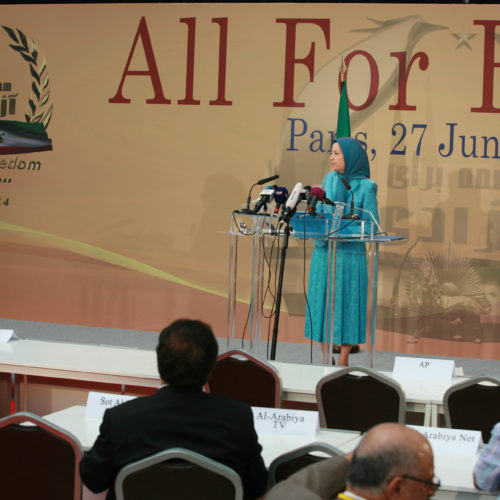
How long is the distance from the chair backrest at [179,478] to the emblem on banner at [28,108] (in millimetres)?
5968

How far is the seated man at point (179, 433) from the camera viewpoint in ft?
6.03

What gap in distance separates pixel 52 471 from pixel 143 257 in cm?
514

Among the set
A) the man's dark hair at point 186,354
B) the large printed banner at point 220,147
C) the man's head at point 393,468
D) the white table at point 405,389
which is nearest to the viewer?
the man's head at point 393,468

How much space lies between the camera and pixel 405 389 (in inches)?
120

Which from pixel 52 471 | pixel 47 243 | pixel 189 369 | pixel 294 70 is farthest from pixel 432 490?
pixel 47 243

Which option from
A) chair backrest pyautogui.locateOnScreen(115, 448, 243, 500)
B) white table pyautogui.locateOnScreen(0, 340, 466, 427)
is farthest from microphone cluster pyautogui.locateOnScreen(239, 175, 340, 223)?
chair backrest pyautogui.locateOnScreen(115, 448, 243, 500)

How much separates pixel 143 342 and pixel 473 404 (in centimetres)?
432

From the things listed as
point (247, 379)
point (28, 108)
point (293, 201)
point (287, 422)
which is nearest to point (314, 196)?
point (293, 201)

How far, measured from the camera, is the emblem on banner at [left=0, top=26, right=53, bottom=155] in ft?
23.9

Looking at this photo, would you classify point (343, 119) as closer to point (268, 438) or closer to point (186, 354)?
point (268, 438)

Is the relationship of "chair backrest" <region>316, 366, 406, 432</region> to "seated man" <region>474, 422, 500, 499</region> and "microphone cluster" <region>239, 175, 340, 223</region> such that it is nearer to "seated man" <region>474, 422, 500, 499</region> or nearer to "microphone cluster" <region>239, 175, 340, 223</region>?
"seated man" <region>474, 422, 500, 499</region>

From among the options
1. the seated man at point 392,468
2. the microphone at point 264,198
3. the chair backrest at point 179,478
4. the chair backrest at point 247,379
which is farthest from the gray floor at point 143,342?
the seated man at point 392,468

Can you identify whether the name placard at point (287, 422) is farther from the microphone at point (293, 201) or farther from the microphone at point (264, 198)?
the microphone at point (264, 198)

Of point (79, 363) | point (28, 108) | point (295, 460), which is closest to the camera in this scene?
point (295, 460)
